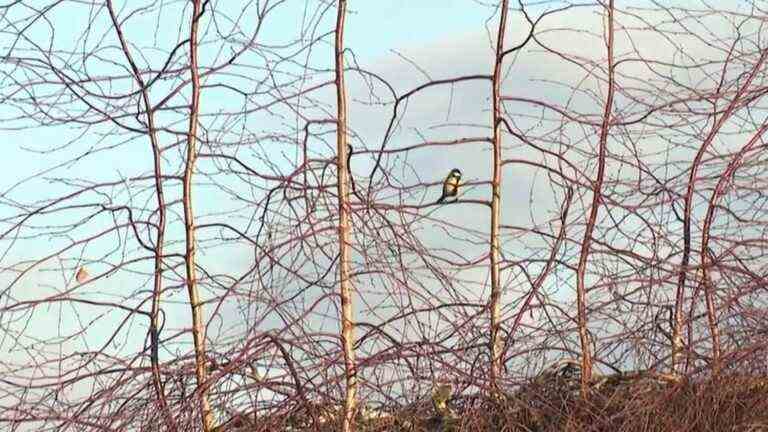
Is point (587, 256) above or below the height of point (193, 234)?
below

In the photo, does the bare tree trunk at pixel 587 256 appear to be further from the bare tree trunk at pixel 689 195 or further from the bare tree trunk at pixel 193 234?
the bare tree trunk at pixel 193 234

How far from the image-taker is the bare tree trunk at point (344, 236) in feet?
20.8

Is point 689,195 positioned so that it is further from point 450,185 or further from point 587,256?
point 450,185

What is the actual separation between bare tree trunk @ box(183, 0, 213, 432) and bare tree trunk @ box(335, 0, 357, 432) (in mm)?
637

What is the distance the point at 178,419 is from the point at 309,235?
3.32 feet

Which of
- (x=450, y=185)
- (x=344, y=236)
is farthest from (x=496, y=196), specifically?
(x=344, y=236)

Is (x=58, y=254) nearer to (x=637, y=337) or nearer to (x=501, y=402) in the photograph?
(x=501, y=402)

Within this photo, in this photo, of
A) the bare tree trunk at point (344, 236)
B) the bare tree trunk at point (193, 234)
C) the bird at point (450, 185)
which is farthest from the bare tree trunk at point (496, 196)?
the bare tree trunk at point (193, 234)

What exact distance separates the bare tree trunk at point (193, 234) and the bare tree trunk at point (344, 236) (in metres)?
0.64

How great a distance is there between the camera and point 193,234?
6.54 metres

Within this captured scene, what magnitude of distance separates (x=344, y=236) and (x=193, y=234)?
70 cm

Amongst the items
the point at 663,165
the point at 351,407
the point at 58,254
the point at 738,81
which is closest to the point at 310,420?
the point at 351,407

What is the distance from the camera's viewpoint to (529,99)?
7.02 meters

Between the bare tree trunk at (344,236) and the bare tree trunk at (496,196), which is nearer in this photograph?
the bare tree trunk at (344,236)
